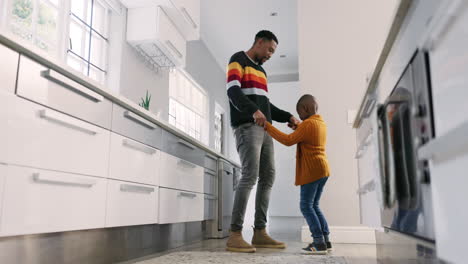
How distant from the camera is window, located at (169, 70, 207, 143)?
17.4 feet

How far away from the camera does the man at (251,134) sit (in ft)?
8.36

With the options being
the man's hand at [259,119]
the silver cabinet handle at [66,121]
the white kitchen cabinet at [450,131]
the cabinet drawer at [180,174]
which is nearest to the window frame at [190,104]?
the cabinet drawer at [180,174]

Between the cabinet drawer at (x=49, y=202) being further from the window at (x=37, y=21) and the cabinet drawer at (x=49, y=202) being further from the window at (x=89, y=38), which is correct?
the window at (x=89, y=38)

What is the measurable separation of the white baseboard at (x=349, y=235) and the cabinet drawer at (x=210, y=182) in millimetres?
861

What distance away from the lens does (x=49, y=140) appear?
150 centimetres

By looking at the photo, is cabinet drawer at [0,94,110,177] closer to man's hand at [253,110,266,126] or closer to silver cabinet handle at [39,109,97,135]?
silver cabinet handle at [39,109,97,135]

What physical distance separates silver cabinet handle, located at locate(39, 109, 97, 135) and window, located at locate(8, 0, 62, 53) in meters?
1.32

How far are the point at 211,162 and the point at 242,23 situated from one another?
10.0 ft

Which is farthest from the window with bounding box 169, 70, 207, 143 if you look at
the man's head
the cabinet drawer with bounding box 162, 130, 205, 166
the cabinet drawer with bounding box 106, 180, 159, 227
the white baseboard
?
the cabinet drawer with bounding box 106, 180, 159, 227

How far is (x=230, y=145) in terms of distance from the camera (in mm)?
7895

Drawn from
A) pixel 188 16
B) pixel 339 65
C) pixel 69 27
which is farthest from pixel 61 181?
pixel 339 65

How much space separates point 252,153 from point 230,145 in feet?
17.4

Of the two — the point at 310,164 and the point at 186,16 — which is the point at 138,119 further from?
the point at 186,16

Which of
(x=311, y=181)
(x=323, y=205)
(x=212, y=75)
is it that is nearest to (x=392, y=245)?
(x=311, y=181)
